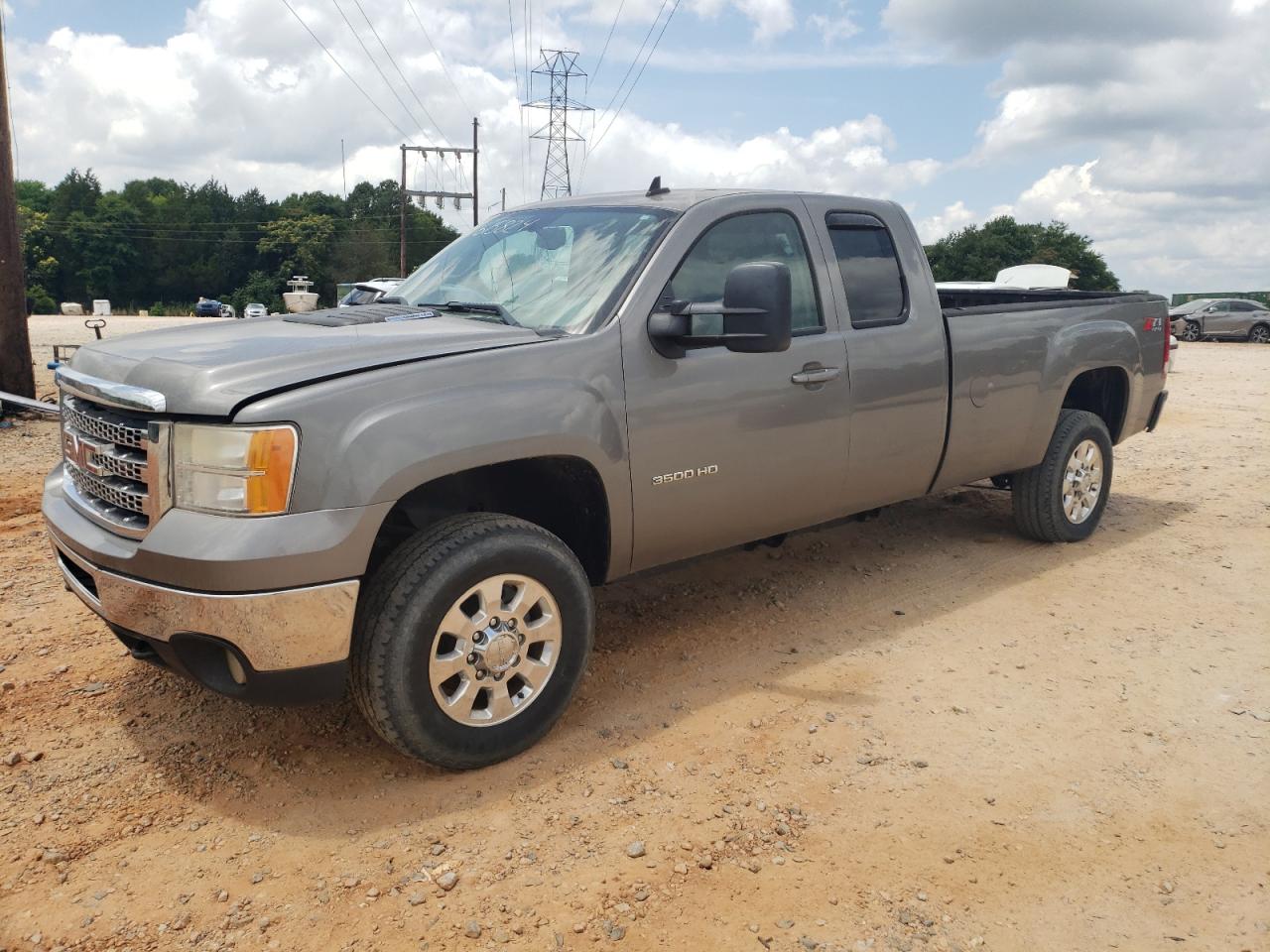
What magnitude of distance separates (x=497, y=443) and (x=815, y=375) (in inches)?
63.0

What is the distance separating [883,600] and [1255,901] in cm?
243

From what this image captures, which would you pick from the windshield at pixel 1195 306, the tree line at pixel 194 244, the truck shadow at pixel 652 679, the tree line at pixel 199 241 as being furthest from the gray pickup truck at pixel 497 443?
the tree line at pixel 194 244

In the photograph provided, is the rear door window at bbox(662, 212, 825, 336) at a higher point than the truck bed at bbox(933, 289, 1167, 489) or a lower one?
higher

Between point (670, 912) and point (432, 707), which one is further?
point (432, 707)

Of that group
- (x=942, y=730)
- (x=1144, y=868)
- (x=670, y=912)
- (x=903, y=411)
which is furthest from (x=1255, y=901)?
(x=903, y=411)

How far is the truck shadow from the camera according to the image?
127 inches

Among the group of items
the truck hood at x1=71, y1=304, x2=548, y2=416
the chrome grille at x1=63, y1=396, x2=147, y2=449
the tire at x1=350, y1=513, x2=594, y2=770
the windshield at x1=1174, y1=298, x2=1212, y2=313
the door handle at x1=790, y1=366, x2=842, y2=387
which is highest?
the windshield at x1=1174, y1=298, x2=1212, y2=313

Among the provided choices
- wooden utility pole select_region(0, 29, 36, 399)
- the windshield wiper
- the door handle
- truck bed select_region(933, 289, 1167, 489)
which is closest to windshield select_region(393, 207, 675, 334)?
the windshield wiper

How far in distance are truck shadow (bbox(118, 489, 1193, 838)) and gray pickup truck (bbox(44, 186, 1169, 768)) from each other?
238mm

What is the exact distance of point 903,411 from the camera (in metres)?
4.60

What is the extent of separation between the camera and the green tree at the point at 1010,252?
2163 inches

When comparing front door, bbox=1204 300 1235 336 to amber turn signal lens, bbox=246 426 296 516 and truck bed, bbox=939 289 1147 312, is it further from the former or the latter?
amber turn signal lens, bbox=246 426 296 516

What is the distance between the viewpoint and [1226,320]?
32031mm

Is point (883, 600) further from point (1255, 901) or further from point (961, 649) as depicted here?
point (1255, 901)
